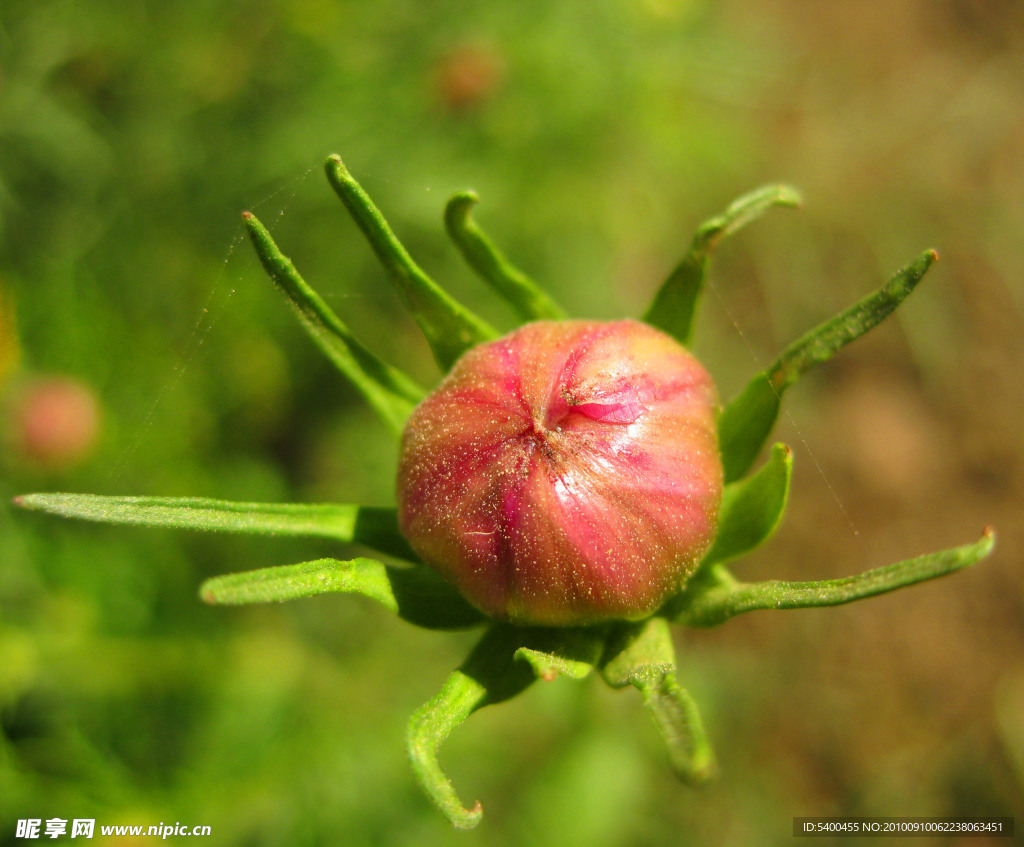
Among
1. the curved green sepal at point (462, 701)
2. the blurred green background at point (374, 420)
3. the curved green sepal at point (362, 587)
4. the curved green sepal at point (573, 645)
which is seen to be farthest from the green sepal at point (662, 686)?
the blurred green background at point (374, 420)

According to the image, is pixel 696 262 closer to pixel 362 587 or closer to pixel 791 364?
pixel 791 364

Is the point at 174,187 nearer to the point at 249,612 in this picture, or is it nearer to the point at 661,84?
the point at 249,612

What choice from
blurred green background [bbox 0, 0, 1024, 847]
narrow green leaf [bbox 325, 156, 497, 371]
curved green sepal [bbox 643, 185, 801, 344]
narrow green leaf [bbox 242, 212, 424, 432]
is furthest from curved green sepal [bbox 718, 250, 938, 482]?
blurred green background [bbox 0, 0, 1024, 847]

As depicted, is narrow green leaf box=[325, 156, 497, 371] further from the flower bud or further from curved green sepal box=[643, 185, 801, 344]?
curved green sepal box=[643, 185, 801, 344]

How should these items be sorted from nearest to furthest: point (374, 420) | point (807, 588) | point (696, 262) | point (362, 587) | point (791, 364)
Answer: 1. point (807, 588)
2. point (362, 587)
3. point (791, 364)
4. point (696, 262)
5. point (374, 420)

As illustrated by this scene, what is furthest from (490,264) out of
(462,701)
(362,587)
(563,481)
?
(462,701)

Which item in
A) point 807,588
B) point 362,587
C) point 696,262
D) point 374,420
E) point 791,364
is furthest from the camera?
point 374,420
